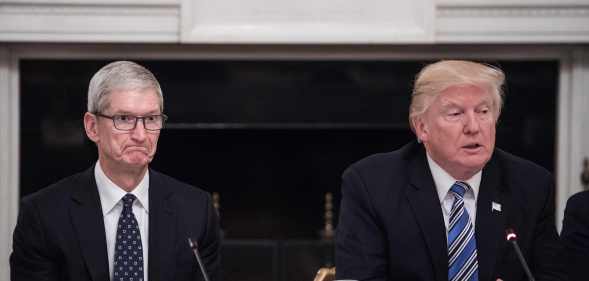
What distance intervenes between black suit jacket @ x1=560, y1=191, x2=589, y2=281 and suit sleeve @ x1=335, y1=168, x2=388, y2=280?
529mm

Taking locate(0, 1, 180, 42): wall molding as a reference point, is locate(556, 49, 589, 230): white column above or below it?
below

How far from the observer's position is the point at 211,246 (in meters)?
2.40

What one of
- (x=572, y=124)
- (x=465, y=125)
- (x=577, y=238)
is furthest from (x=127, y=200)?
(x=572, y=124)

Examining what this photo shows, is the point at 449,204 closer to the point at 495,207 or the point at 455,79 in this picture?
the point at 495,207

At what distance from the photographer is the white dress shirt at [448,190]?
2.36 meters

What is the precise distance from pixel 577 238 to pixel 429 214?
0.48 meters

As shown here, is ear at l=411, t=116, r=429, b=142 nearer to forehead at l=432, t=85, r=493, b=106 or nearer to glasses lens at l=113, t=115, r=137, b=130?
forehead at l=432, t=85, r=493, b=106

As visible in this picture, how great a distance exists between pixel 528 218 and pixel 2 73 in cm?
253

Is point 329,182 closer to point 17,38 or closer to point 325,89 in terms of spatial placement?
point 325,89

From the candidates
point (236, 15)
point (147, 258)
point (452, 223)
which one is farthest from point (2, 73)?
point (452, 223)

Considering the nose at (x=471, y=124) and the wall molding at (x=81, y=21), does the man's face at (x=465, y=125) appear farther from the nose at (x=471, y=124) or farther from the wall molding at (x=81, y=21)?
the wall molding at (x=81, y=21)

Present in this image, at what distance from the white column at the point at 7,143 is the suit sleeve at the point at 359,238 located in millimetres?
2170

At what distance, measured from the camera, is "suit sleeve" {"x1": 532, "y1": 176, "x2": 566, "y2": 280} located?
2354mm

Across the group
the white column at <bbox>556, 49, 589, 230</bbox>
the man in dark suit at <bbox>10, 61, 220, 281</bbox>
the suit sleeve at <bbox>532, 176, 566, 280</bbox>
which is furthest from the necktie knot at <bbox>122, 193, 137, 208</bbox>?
the white column at <bbox>556, 49, 589, 230</bbox>
